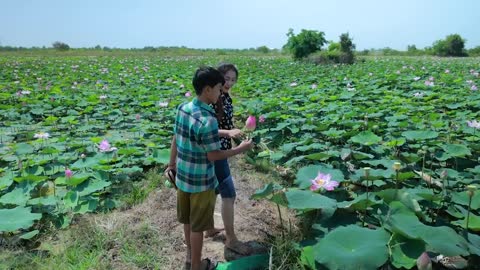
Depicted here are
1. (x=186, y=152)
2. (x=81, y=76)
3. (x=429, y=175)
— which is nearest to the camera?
(x=186, y=152)

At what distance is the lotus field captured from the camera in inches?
78.8

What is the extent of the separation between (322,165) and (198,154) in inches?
45.2

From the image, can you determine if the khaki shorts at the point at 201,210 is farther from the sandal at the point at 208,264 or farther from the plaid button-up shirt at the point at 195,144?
the sandal at the point at 208,264

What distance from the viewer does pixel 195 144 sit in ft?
6.78

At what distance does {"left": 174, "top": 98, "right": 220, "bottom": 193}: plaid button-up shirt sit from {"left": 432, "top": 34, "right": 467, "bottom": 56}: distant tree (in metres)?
34.7

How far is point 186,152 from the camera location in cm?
209

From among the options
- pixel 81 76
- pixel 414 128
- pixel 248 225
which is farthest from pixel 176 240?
pixel 81 76

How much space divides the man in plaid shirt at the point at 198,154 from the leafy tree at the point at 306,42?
60.3ft

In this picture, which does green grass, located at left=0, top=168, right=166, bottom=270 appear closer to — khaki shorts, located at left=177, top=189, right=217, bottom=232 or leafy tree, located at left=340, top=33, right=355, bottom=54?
khaki shorts, located at left=177, top=189, right=217, bottom=232

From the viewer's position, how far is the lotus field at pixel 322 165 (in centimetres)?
200

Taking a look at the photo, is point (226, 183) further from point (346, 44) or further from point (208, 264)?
point (346, 44)

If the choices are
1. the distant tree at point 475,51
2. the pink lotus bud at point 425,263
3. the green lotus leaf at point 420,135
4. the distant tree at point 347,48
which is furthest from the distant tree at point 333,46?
the distant tree at point 475,51

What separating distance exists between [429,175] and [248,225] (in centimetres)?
139

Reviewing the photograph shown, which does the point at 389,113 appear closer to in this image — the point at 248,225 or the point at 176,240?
the point at 248,225
